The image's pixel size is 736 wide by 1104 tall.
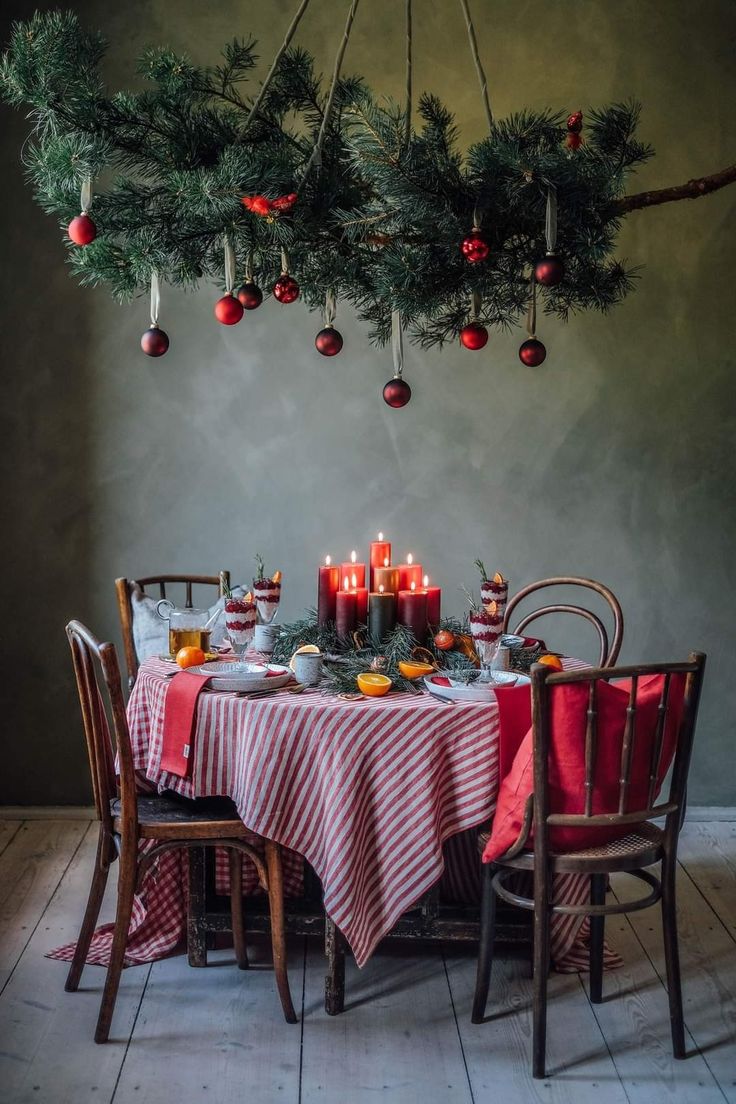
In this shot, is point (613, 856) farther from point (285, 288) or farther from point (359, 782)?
point (285, 288)

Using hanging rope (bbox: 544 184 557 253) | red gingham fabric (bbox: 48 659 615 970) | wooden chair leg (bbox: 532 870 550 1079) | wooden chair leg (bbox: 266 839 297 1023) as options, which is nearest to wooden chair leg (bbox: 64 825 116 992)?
red gingham fabric (bbox: 48 659 615 970)

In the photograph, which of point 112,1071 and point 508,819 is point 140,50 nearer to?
point 508,819

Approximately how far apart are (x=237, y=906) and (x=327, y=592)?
84 centimetres

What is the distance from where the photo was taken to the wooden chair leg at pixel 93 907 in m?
2.42

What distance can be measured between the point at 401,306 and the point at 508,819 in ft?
3.65

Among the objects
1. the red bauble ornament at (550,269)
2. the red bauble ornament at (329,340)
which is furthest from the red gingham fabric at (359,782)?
the red bauble ornament at (550,269)

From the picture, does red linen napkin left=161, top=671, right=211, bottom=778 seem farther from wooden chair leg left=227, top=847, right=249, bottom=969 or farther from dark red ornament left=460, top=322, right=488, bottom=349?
dark red ornament left=460, top=322, right=488, bottom=349

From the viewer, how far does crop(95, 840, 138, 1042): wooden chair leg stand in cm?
227

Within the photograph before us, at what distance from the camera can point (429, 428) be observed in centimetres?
375

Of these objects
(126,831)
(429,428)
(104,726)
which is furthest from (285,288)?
(429,428)

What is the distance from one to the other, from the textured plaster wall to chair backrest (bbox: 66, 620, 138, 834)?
1.42m

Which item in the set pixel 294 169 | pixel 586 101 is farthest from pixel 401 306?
pixel 586 101

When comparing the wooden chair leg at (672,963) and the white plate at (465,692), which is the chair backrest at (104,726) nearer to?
the white plate at (465,692)

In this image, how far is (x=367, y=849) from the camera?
92.2 inches
